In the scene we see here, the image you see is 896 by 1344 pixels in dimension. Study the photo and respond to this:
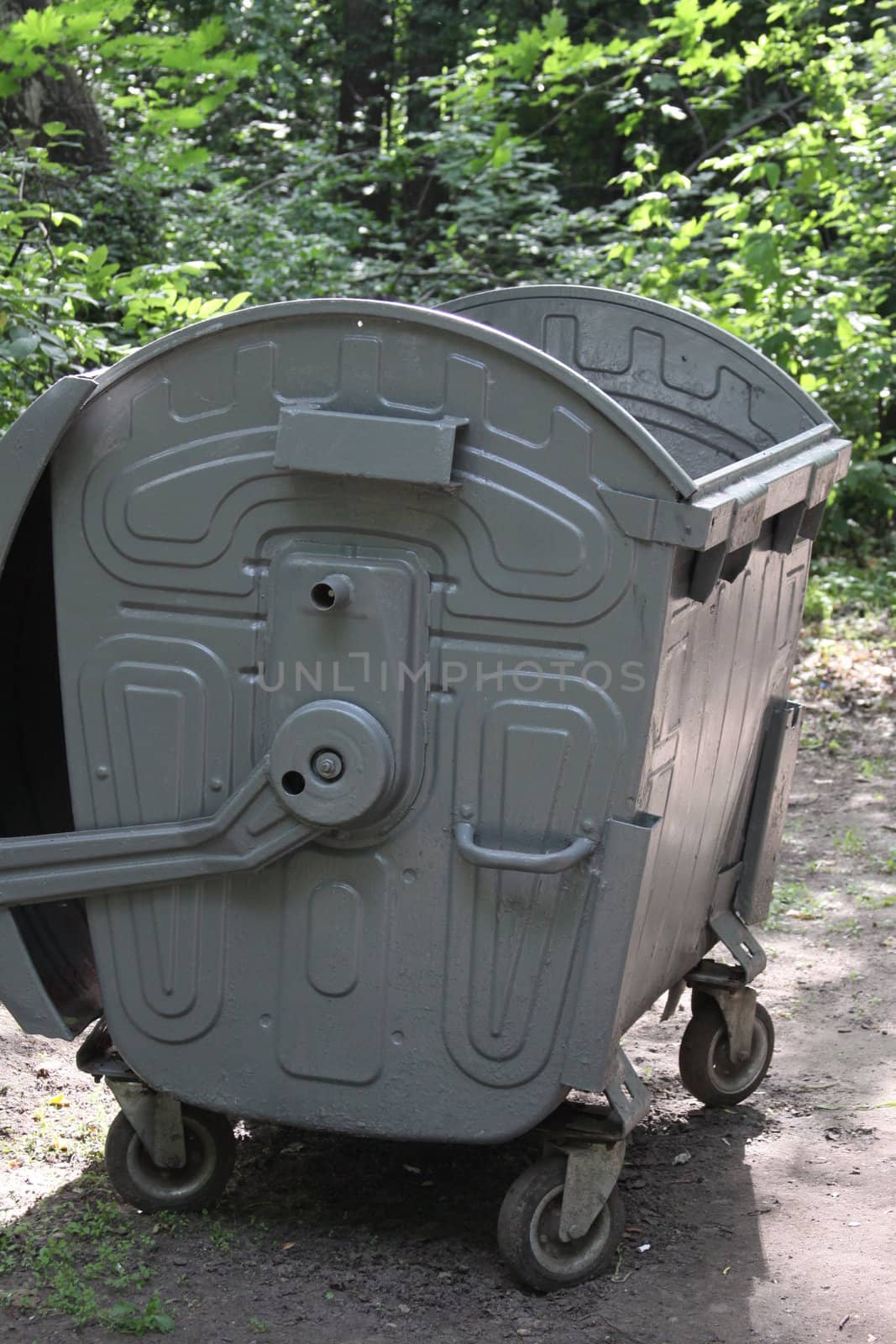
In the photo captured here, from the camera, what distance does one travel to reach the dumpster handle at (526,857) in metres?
2.55

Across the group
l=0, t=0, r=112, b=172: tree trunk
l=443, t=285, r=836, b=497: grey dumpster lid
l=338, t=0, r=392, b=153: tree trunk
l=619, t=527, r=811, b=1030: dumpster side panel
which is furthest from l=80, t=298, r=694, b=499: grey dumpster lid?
l=338, t=0, r=392, b=153: tree trunk

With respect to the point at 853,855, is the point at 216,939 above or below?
above

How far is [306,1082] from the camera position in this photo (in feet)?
9.21

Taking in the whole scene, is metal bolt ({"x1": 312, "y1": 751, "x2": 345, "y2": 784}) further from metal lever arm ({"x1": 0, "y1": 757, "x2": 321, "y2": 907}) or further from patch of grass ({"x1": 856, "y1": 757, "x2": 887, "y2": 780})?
patch of grass ({"x1": 856, "y1": 757, "x2": 887, "y2": 780})

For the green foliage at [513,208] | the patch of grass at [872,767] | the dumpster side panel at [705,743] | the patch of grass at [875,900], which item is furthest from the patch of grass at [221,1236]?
the patch of grass at [872,767]

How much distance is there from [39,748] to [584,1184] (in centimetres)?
146

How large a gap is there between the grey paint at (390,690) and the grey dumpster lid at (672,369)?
854 millimetres

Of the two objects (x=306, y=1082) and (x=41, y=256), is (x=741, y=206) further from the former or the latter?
(x=306, y=1082)

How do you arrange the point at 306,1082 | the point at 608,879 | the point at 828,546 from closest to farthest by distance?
the point at 608,879, the point at 306,1082, the point at 828,546

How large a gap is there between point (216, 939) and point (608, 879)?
76cm

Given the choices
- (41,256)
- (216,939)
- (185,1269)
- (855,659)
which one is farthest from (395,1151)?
(855,659)

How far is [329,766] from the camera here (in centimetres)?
262

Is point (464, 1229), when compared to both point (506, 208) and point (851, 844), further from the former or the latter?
point (506, 208)

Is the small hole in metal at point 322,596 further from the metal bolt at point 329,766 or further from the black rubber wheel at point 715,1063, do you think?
the black rubber wheel at point 715,1063
